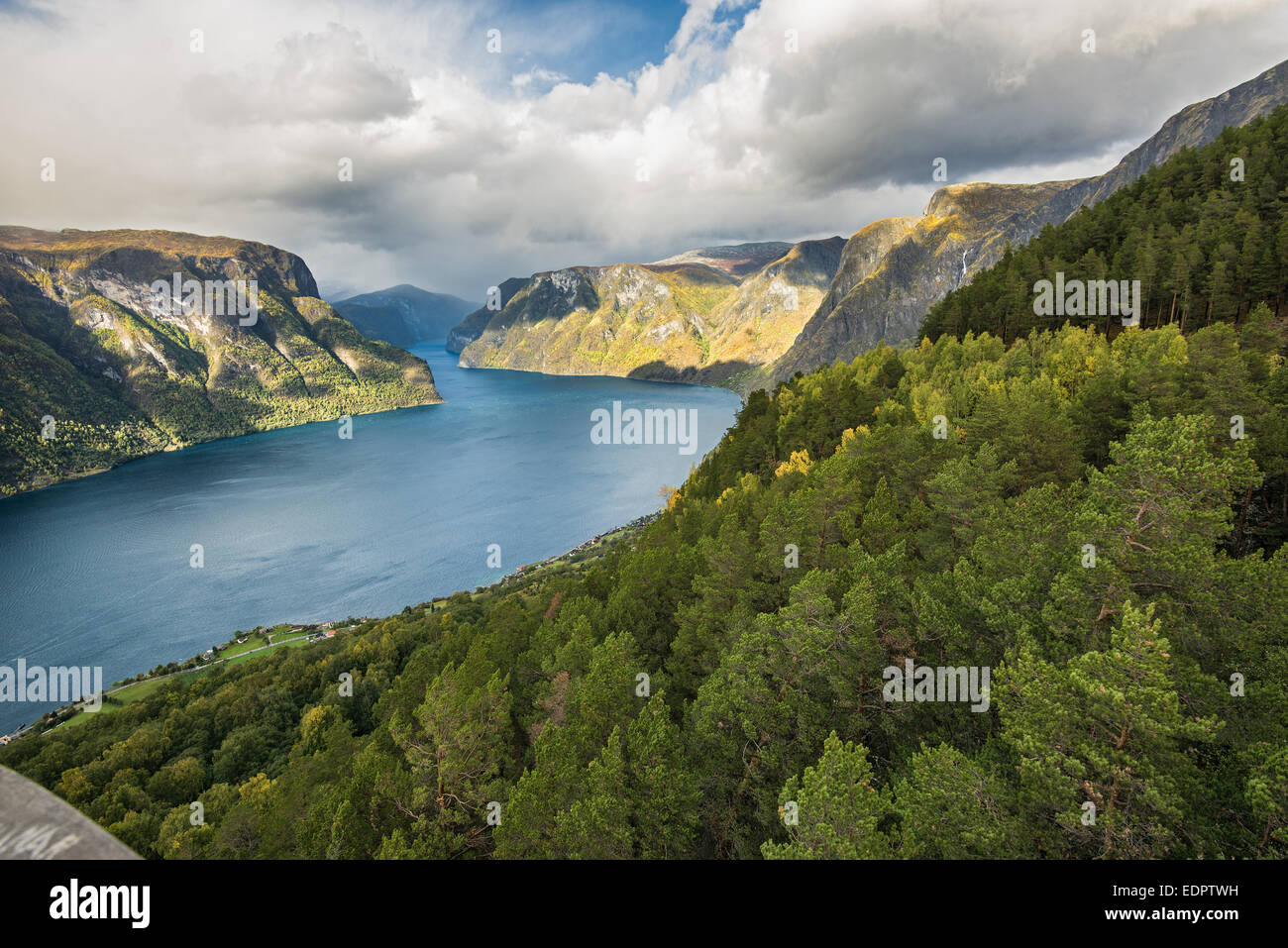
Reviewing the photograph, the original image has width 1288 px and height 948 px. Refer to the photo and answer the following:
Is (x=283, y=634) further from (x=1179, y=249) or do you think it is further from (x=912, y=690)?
(x=1179, y=249)

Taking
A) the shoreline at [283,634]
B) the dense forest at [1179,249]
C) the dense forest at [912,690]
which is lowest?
the shoreline at [283,634]

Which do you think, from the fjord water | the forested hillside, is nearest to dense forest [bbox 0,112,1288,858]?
the forested hillside

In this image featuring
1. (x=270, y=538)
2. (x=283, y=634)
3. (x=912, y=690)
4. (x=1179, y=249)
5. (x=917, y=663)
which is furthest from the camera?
(x=270, y=538)

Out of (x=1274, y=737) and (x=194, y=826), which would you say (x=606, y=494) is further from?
(x=1274, y=737)

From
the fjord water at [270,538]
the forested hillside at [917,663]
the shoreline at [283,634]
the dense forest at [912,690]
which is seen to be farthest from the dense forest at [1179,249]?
the fjord water at [270,538]

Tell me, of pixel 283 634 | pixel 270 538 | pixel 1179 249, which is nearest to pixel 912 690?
pixel 1179 249

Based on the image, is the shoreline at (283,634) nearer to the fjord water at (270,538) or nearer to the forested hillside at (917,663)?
the fjord water at (270,538)
